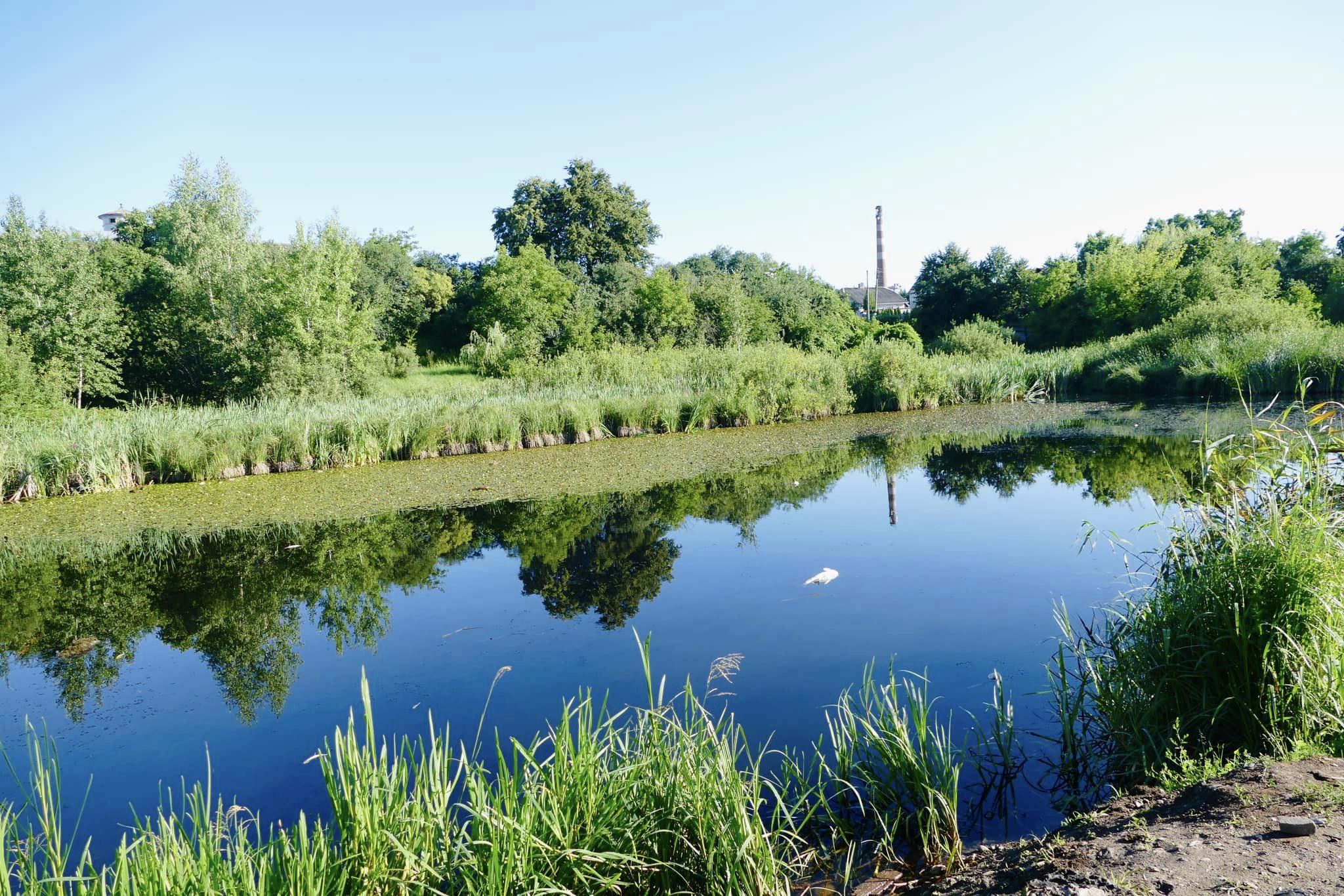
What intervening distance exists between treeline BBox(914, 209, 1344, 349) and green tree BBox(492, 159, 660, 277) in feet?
56.0

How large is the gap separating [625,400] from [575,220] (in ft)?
88.6

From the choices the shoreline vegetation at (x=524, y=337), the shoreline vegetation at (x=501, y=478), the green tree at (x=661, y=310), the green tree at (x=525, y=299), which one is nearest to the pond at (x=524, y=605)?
the shoreline vegetation at (x=501, y=478)

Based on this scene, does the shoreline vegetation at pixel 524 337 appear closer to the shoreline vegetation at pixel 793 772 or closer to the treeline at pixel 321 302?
the treeline at pixel 321 302

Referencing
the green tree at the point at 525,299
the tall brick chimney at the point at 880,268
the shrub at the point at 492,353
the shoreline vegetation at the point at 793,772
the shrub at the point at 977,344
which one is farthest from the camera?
the tall brick chimney at the point at 880,268

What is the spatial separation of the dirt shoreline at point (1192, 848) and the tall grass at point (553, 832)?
0.33m

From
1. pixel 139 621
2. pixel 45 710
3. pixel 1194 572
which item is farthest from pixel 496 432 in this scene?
pixel 1194 572

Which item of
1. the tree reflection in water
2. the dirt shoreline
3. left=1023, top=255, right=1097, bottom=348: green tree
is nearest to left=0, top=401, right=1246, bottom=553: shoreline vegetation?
the tree reflection in water

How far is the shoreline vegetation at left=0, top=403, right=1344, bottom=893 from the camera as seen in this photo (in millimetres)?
2371

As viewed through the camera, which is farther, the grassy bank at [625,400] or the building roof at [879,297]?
the building roof at [879,297]

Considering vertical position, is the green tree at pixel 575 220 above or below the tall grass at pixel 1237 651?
above

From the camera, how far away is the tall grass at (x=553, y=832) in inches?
86.7

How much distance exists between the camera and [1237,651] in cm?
333

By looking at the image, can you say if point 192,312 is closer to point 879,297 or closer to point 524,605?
point 524,605

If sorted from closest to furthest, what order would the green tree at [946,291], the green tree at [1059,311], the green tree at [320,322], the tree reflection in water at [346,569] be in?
the tree reflection in water at [346,569], the green tree at [320,322], the green tree at [1059,311], the green tree at [946,291]
